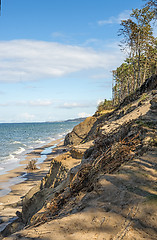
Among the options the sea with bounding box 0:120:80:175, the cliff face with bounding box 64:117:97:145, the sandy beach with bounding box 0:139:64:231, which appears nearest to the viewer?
the sandy beach with bounding box 0:139:64:231

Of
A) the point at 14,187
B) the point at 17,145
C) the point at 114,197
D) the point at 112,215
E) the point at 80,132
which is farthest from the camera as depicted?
the point at 17,145

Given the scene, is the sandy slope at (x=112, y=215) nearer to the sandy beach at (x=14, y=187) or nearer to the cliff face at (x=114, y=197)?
the cliff face at (x=114, y=197)

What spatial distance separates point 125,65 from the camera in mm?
50781

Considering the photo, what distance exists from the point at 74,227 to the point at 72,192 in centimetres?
152

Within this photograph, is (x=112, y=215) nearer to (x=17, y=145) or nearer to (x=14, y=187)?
(x=14, y=187)

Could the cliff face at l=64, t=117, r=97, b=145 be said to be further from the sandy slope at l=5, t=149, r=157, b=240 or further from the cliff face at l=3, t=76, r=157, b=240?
the sandy slope at l=5, t=149, r=157, b=240

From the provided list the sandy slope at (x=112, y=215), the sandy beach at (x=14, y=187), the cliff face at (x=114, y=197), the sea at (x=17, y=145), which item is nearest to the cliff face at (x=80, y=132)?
the sea at (x=17, y=145)

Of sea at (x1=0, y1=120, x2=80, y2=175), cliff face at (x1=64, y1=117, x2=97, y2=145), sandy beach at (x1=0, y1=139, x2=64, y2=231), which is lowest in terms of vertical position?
sea at (x1=0, y1=120, x2=80, y2=175)

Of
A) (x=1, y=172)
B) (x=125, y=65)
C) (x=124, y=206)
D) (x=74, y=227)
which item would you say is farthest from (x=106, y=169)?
(x=125, y=65)

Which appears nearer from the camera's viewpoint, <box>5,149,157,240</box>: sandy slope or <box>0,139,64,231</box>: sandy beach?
<box>5,149,157,240</box>: sandy slope

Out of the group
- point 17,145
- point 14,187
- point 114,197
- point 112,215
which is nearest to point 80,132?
point 14,187

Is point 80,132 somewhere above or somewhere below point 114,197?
below

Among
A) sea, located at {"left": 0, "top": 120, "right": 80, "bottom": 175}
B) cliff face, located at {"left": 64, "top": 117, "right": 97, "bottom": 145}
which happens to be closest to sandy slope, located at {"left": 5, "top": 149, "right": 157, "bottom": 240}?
sea, located at {"left": 0, "top": 120, "right": 80, "bottom": 175}

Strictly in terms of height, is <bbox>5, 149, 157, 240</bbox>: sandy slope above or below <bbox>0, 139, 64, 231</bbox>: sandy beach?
above
